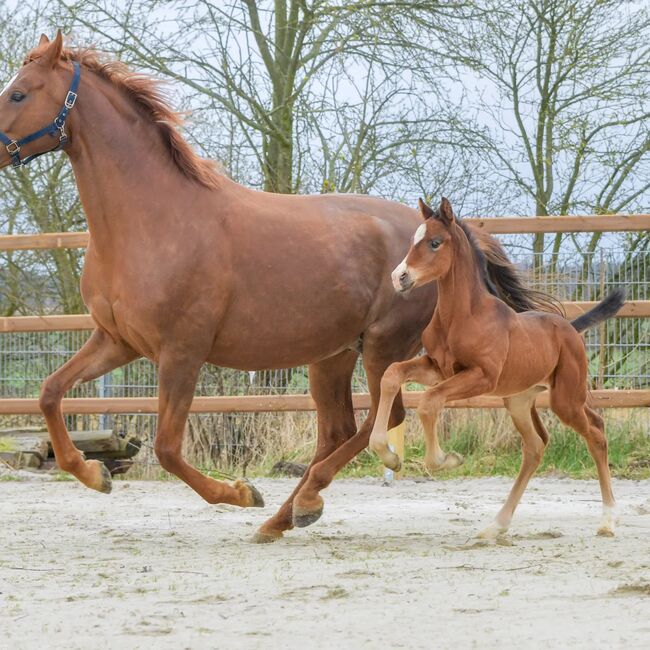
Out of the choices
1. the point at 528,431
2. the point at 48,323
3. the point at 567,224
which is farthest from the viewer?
the point at 48,323

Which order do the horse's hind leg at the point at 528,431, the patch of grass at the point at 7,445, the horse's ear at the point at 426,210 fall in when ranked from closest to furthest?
the horse's ear at the point at 426,210, the horse's hind leg at the point at 528,431, the patch of grass at the point at 7,445

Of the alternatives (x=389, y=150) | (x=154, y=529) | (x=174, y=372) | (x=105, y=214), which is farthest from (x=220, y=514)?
(x=389, y=150)

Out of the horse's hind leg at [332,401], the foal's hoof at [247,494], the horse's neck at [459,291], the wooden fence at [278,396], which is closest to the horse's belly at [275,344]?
the horse's hind leg at [332,401]

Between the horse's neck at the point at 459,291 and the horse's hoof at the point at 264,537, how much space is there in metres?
1.34

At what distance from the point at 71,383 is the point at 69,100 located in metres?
1.33

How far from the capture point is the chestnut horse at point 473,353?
456 centimetres

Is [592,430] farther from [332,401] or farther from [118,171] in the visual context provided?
[118,171]

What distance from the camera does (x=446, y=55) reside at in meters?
11.5

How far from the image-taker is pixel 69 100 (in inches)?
196

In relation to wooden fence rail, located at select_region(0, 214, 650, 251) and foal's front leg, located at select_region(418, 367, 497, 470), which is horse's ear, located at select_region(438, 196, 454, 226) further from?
wooden fence rail, located at select_region(0, 214, 650, 251)

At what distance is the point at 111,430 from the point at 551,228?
3754mm

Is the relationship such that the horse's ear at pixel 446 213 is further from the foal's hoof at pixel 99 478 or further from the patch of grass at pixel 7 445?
the patch of grass at pixel 7 445

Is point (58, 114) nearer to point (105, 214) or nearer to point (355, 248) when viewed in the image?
point (105, 214)

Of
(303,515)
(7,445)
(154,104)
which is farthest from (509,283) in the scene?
(7,445)
